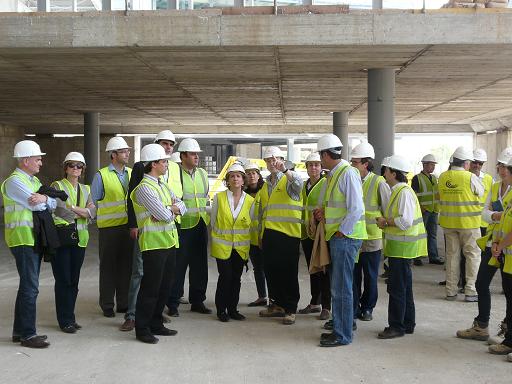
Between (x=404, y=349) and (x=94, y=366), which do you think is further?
(x=404, y=349)

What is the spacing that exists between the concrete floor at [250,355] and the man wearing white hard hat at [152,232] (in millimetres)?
331

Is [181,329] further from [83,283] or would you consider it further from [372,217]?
[83,283]

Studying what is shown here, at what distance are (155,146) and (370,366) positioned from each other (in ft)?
8.93

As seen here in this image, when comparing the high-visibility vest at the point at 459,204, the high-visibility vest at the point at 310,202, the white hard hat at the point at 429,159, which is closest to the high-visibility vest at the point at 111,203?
the high-visibility vest at the point at 310,202

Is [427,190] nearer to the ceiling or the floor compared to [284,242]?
nearer to the ceiling

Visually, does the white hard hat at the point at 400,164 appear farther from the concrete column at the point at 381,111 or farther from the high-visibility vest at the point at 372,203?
the concrete column at the point at 381,111

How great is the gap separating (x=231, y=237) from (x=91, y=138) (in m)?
15.9

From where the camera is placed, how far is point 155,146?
552cm

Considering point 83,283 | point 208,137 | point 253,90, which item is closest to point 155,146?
point 83,283

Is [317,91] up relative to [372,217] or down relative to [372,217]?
up

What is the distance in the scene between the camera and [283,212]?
6203 mm

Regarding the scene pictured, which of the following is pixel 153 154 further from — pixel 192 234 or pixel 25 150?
pixel 192 234

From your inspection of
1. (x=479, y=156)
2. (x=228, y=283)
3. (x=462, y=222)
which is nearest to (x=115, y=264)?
(x=228, y=283)

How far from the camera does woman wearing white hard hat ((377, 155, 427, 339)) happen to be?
564 centimetres
